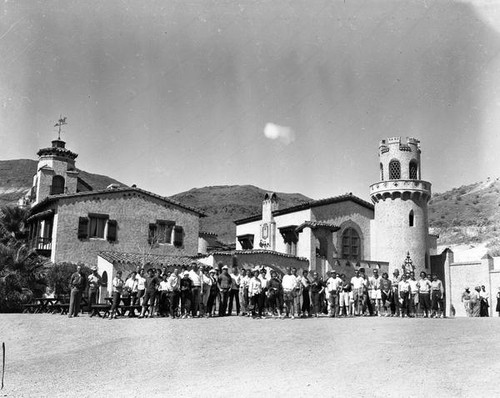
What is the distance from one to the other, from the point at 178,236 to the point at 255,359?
26.0 m

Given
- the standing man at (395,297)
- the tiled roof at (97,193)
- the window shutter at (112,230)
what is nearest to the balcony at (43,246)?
the tiled roof at (97,193)

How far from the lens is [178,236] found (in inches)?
1448

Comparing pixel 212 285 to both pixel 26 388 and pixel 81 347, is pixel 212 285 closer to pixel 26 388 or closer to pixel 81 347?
pixel 81 347

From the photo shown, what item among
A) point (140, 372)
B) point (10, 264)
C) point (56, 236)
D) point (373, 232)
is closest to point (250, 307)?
point (140, 372)

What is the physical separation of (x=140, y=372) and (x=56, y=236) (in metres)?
23.8

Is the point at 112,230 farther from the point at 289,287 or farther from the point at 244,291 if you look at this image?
the point at 289,287

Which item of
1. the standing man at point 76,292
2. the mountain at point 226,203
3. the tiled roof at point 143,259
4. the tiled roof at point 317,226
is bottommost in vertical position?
the standing man at point 76,292

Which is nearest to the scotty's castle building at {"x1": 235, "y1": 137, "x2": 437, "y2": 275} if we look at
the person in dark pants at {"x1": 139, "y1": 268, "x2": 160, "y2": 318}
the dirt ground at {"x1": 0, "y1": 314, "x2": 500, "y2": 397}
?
the person in dark pants at {"x1": 139, "y1": 268, "x2": 160, "y2": 318}

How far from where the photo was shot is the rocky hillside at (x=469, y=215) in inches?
2527

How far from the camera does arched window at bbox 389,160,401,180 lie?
41031 millimetres

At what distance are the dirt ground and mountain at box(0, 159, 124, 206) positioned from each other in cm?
8294

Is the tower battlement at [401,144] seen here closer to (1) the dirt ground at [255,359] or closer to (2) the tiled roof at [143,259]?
(2) the tiled roof at [143,259]

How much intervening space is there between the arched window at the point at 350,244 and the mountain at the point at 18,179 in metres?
66.9

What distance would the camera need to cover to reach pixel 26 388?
10305mm
